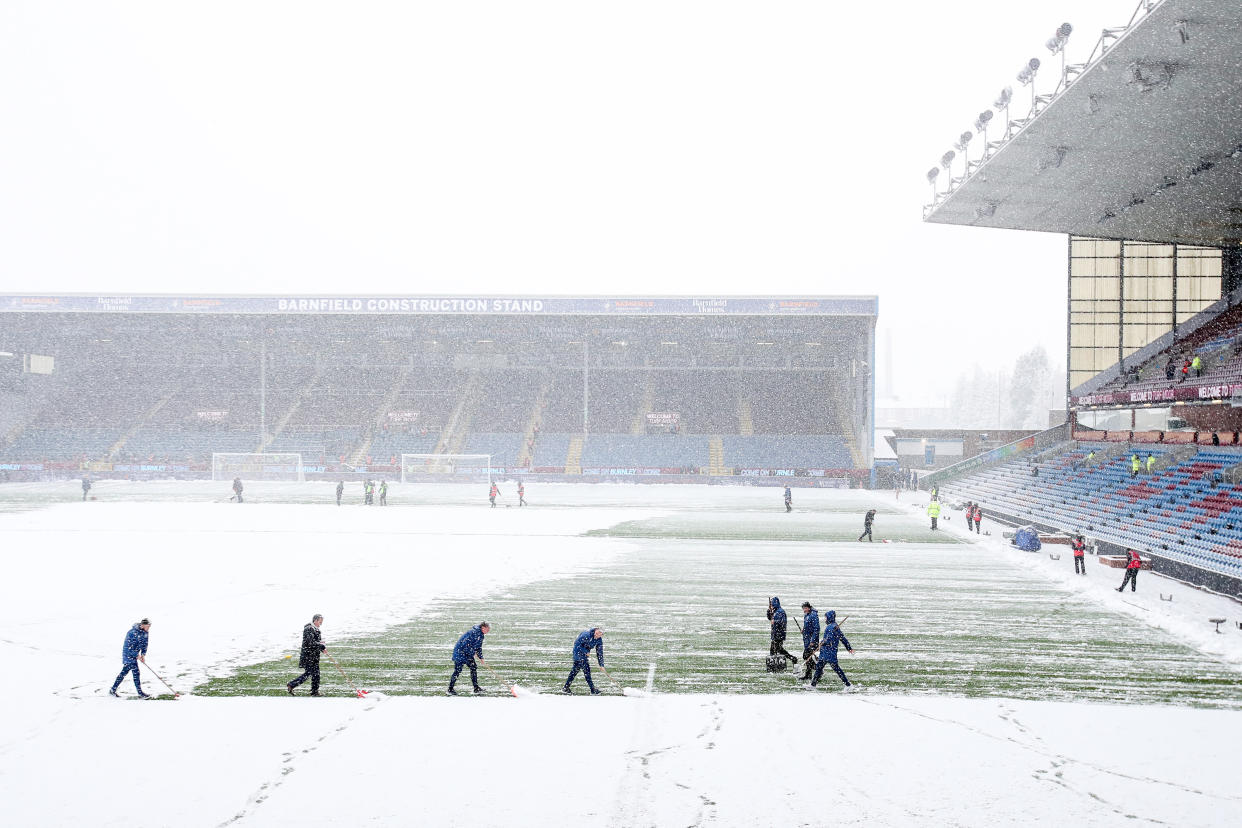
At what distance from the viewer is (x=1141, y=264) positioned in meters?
37.5

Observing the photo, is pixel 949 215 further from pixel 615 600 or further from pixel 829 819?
pixel 829 819

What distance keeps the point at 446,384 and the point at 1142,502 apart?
2033 inches

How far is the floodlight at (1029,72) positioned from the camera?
20.6 m

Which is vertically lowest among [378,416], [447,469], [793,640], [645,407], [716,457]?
[793,640]

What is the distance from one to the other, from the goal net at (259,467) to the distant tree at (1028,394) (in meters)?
108

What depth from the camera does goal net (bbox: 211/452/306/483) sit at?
52.3 m

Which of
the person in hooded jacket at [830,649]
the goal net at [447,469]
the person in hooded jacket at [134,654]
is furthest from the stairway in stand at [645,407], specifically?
the person in hooded jacket at [134,654]

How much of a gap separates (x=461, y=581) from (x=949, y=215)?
23051mm

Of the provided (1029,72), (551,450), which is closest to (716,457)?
(551,450)

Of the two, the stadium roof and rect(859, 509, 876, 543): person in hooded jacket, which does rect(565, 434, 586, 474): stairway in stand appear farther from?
the stadium roof

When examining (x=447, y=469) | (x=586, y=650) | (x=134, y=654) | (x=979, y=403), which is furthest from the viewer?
(x=979, y=403)

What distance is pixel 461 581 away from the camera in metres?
18.6

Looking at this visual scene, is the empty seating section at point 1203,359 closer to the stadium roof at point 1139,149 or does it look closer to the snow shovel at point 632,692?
the stadium roof at point 1139,149

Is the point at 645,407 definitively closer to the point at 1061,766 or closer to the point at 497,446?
the point at 497,446
